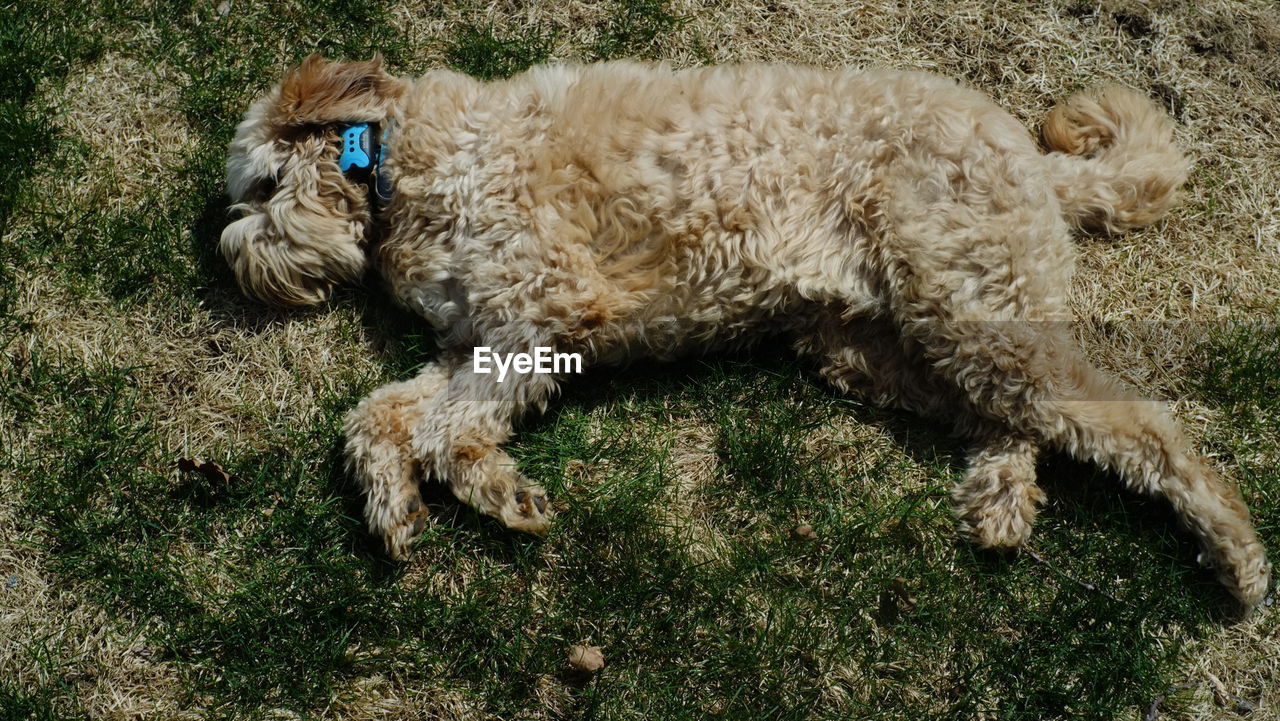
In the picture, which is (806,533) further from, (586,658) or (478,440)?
(478,440)

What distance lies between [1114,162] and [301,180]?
3449 millimetres

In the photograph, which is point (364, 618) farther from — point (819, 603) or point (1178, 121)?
point (1178, 121)

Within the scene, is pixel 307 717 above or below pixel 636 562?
below

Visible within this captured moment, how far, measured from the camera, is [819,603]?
11.7ft

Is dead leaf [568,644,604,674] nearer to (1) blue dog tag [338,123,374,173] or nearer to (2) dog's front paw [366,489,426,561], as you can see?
(2) dog's front paw [366,489,426,561]

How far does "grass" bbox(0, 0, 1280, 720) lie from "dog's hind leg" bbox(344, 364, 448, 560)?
15cm

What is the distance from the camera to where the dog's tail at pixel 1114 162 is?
3.73 m

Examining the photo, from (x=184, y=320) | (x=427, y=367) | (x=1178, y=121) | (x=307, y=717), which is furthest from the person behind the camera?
(x=1178, y=121)

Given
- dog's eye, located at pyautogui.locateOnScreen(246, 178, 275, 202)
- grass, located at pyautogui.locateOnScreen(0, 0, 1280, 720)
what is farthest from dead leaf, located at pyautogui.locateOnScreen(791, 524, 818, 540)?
dog's eye, located at pyautogui.locateOnScreen(246, 178, 275, 202)

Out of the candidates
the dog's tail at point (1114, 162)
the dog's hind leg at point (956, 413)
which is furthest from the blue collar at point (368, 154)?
the dog's tail at point (1114, 162)

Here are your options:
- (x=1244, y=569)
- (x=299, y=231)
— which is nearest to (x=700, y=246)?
(x=299, y=231)

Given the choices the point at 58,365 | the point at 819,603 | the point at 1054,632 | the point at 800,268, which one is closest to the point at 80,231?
the point at 58,365

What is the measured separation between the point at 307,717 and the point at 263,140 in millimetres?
2330

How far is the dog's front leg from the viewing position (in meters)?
3.45
